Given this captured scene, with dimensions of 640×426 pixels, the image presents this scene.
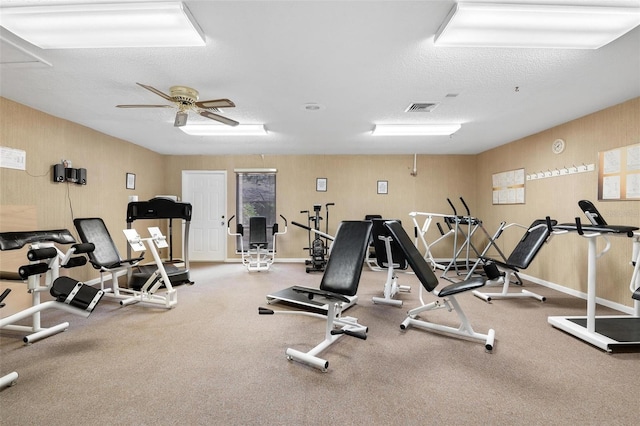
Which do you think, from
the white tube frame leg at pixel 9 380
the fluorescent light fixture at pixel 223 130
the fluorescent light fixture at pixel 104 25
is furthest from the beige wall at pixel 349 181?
the white tube frame leg at pixel 9 380

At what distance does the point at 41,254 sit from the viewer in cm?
236

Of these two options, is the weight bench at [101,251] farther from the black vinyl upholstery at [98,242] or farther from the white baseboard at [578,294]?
Answer: the white baseboard at [578,294]

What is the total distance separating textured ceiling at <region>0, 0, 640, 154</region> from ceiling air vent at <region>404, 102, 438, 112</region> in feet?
0.29

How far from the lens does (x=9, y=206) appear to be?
3133 mm

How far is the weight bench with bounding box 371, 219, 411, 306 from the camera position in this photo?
354 cm

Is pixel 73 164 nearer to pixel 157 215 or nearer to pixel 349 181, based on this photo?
pixel 157 215

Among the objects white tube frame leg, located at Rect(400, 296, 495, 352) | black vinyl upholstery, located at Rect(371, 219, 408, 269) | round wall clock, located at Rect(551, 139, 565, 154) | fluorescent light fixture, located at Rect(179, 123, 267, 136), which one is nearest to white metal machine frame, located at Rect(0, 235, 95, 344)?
fluorescent light fixture, located at Rect(179, 123, 267, 136)

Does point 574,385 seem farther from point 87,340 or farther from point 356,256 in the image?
point 87,340

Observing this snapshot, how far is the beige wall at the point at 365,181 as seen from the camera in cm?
334

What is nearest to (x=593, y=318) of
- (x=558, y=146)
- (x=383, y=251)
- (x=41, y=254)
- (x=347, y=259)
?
(x=383, y=251)

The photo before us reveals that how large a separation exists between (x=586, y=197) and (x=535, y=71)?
231cm

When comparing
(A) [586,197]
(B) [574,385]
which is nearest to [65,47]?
(B) [574,385]

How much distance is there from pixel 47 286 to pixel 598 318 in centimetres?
537

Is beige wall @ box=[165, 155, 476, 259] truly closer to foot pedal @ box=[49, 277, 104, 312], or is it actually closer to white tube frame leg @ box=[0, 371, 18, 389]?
foot pedal @ box=[49, 277, 104, 312]
